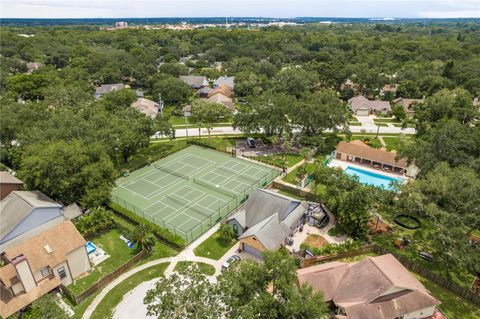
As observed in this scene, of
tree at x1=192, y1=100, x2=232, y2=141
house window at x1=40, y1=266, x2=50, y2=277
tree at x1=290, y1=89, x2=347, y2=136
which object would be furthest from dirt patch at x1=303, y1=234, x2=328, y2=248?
tree at x1=192, y1=100, x2=232, y2=141

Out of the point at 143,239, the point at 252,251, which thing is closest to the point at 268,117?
the point at 252,251

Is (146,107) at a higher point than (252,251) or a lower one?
higher

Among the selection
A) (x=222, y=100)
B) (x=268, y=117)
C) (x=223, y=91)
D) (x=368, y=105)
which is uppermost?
(x=268, y=117)

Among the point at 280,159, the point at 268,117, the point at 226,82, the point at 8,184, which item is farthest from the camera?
the point at 226,82

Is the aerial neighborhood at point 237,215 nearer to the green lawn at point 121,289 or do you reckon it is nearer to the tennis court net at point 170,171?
the green lawn at point 121,289

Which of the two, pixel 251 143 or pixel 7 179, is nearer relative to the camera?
pixel 7 179

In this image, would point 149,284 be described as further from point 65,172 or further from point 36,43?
point 36,43

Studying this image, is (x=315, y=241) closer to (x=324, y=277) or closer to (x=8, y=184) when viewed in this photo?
(x=324, y=277)

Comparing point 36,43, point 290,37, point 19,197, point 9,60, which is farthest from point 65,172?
point 290,37
